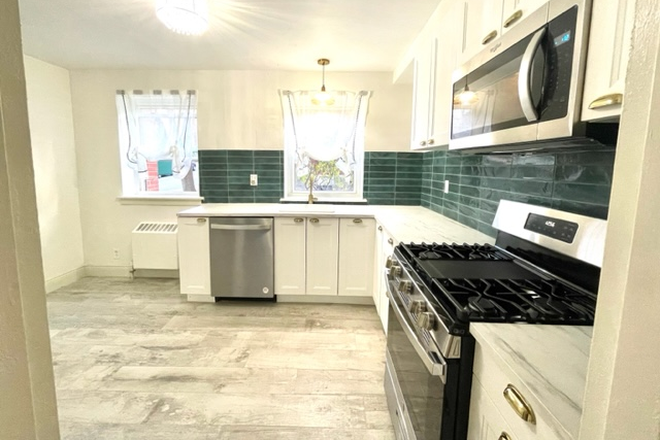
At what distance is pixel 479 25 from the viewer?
1504 mm

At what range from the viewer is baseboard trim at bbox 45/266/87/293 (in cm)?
344

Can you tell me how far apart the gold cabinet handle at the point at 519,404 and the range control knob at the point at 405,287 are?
572 mm

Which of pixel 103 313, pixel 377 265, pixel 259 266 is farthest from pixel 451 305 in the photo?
pixel 103 313

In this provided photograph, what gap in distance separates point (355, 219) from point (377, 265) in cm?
46

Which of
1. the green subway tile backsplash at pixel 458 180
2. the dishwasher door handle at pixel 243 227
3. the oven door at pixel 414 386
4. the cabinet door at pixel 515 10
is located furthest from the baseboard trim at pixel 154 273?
the cabinet door at pixel 515 10

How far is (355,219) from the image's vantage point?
305cm

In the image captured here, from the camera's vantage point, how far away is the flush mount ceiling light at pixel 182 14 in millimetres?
1763

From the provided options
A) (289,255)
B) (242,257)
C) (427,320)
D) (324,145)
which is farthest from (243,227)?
(427,320)

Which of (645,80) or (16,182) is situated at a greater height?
(645,80)

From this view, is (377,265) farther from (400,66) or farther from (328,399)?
(400,66)

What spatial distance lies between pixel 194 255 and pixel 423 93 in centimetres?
237

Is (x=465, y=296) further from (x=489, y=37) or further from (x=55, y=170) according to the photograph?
(x=55, y=170)

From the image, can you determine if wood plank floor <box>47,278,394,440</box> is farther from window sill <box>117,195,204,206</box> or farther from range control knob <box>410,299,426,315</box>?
window sill <box>117,195,204,206</box>

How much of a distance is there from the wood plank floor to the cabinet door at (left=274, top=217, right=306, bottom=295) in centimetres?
19
